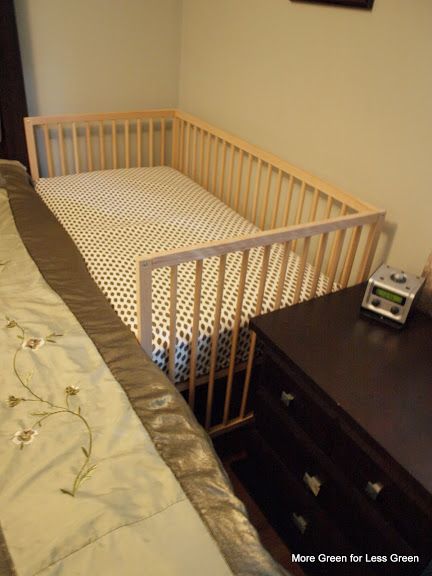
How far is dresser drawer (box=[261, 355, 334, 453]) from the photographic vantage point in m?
1.07

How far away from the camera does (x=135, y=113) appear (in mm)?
2371

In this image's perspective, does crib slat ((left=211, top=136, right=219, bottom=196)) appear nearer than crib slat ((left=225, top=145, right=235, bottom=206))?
No

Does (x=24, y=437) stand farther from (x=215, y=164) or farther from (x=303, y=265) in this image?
(x=215, y=164)

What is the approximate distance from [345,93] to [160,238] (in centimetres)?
87

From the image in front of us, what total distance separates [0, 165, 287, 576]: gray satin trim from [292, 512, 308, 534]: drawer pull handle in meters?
0.44

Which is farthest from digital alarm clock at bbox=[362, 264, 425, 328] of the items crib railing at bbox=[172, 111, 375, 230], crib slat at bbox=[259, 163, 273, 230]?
crib slat at bbox=[259, 163, 273, 230]

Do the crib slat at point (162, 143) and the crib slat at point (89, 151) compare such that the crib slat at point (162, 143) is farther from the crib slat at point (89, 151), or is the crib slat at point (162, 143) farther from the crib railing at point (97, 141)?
the crib slat at point (89, 151)

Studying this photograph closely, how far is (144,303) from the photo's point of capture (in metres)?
1.11

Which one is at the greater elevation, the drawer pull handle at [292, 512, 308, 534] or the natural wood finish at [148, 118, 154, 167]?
the natural wood finish at [148, 118, 154, 167]

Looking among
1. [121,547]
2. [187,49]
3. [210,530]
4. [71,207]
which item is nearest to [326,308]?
[210,530]

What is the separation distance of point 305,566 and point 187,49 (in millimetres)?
2445

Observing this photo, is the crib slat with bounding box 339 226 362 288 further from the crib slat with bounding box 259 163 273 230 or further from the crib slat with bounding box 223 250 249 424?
the crib slat with bounding box 259 163 273 230

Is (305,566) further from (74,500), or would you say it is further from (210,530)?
(74,500)

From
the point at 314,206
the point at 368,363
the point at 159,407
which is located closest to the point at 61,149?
the point at 314,206
